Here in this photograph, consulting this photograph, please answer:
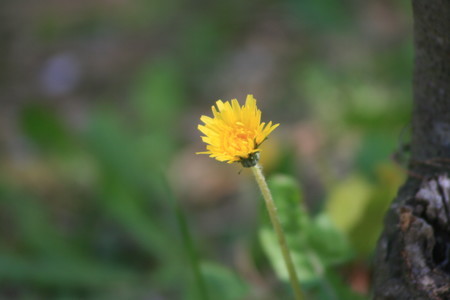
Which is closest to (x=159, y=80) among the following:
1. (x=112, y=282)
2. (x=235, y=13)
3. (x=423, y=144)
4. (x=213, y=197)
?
(x=213, y=197)

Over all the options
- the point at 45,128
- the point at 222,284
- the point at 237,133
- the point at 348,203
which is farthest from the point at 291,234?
the point at 45,128

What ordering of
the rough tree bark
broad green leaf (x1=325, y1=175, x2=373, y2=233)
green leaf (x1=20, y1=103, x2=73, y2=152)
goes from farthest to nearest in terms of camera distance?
green leaf (x1=20, y1=103, x2=73, y2=152) → broad green leaf (x1=325, y1=175, x2=373, y2=233) → the rough tree bark

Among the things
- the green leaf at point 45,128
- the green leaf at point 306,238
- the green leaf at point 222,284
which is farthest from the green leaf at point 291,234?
the green leaf at point 45,128

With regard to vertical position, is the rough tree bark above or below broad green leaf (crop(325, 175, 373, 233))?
below

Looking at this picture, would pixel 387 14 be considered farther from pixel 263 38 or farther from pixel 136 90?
pixel 136 90

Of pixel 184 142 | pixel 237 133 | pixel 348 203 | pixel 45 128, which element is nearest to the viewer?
pixel 237 133

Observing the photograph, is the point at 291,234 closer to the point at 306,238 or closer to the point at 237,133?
the point at 306,238

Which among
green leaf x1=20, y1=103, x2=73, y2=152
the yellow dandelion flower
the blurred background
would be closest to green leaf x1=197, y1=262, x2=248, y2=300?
the blurred background

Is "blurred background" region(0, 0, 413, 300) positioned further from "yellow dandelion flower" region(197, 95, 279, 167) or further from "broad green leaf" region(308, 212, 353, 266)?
"yellow dandelion flower" region(197, 95, 279, 167)
